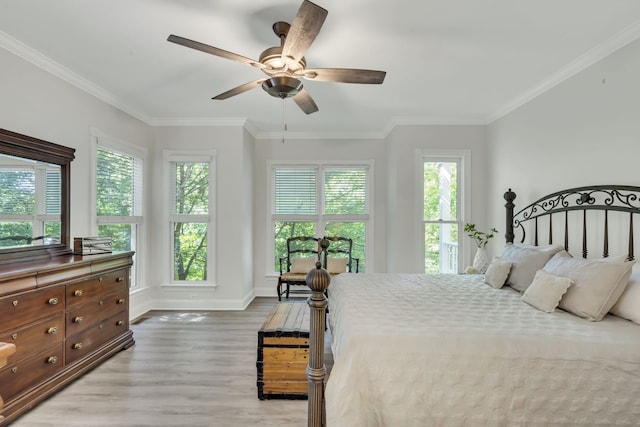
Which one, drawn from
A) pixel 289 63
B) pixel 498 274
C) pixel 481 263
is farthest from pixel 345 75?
pixel 481 263

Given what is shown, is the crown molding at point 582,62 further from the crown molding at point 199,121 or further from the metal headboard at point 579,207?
the crown molding at point 199,121

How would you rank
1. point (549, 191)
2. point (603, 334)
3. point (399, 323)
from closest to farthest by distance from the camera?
point (603, 334) → point (399, 323) → point (549, 191)

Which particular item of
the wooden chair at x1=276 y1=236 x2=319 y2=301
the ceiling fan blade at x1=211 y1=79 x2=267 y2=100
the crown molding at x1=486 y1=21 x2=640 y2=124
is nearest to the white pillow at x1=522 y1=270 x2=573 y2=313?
the crown molding at x1=486 y1=21 x2=640 y2=124

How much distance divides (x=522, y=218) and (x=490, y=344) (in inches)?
99.8

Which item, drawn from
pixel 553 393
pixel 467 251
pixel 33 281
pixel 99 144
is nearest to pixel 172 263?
pixel 99 144

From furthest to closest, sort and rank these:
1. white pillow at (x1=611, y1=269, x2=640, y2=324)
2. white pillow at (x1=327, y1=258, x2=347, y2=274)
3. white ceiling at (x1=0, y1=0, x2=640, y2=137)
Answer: white pillow at (x1=327, y1=258, x2=347, y2=274) → white ceiling at (x1=0, y1=0, x2=640, y2=137) → white pillow at (x1=611, y1=269, x2=640, y2=324)

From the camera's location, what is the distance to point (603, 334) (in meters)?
1.56

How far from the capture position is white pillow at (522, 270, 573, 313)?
1949 mm

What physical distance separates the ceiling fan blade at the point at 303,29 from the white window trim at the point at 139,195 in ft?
8.40

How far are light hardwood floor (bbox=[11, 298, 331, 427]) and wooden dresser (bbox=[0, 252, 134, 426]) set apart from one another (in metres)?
0.13

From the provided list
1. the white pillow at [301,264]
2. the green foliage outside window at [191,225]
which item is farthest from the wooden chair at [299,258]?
the green foliage outside window at [191,225]

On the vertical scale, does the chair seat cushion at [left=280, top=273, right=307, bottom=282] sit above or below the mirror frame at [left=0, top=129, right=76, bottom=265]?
below

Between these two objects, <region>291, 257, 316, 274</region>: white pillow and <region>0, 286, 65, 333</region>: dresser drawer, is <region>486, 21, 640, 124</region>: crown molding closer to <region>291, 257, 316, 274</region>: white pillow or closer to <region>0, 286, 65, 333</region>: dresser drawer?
<region>291, 257, 316, 274</region>: white pillow

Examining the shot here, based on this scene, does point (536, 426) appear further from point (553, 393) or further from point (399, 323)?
point (399, 323)
